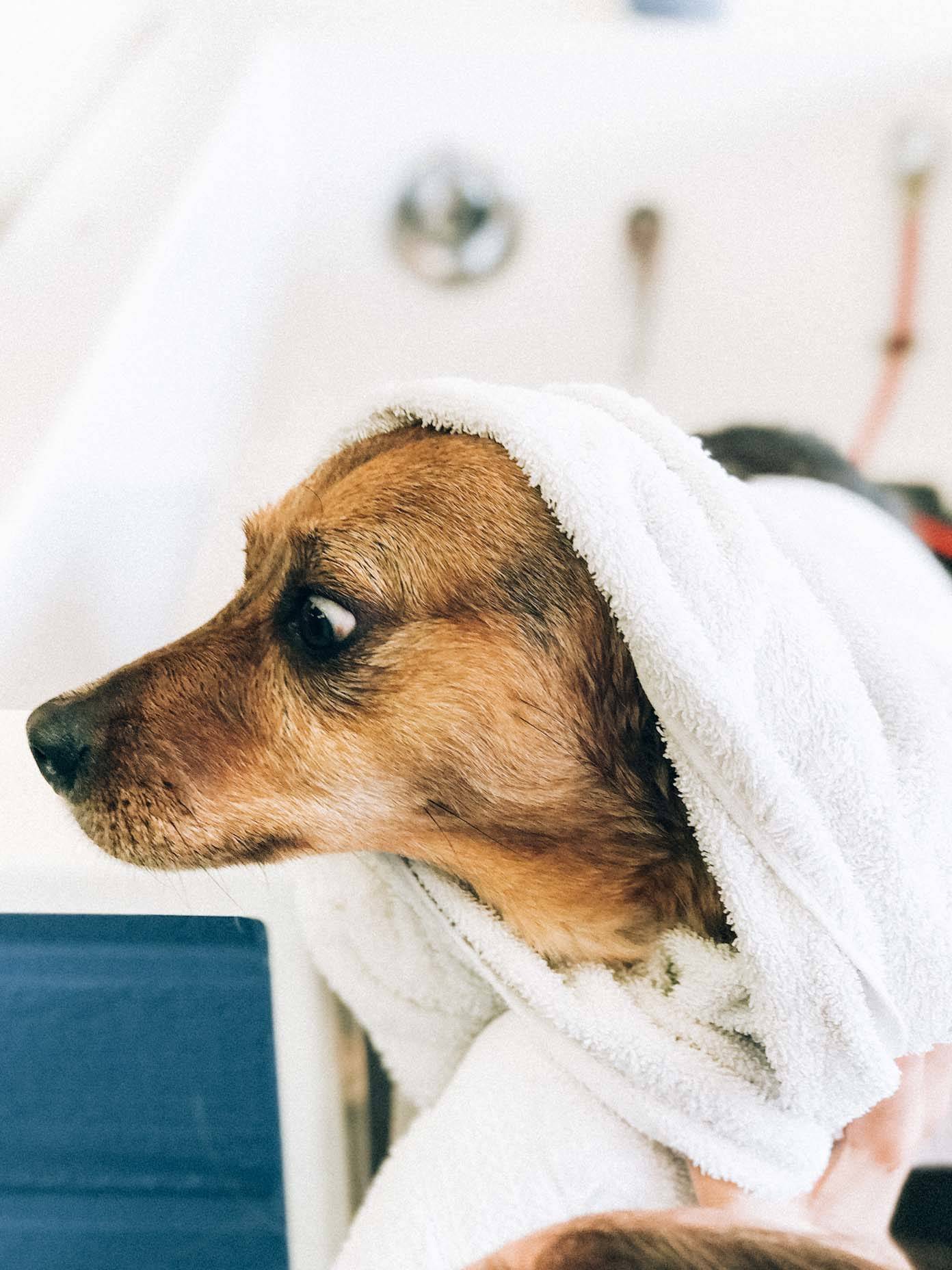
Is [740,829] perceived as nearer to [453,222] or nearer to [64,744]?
[64,744]

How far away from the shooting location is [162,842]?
76 centimetres

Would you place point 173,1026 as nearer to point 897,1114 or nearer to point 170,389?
point 897,1114

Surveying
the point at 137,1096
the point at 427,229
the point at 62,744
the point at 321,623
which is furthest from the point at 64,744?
the point at 427,229

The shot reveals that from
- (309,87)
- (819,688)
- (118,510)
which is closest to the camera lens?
(819,688)

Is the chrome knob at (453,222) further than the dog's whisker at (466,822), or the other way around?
the chrome knob at (453,222)

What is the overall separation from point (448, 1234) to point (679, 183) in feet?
5.89

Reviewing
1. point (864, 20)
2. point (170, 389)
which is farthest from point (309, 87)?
point (864, 20)

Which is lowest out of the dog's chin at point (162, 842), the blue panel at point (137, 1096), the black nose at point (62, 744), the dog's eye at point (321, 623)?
the blue panel at point (137, 1096)

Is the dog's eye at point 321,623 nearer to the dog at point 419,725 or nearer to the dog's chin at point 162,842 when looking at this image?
the dog at point 419,725

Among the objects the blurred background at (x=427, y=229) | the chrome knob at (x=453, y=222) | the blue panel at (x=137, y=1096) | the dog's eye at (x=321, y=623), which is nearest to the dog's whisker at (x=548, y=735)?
the dog's eye at (x=321, y=623)

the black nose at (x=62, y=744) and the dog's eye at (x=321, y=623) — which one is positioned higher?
the dog's eye at (x=321, y=623)

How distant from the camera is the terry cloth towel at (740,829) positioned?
642 millimetres

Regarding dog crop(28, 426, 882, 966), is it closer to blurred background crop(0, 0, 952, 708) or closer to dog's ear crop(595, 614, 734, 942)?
dog's ear crop(595, 614, 734, 942)

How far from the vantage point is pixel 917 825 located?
27.9 inches
